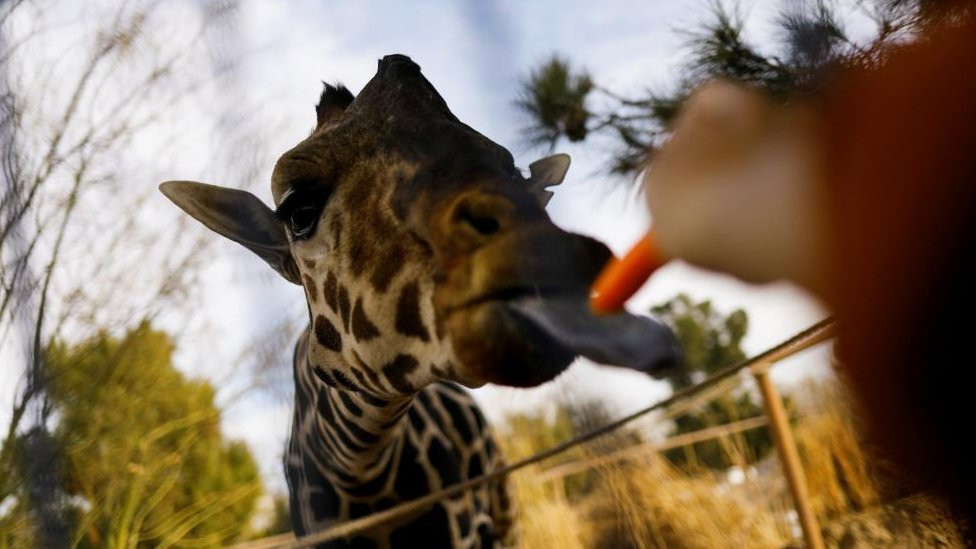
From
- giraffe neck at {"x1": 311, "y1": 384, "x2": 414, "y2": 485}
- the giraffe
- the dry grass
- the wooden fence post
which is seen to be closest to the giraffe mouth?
the giraffe

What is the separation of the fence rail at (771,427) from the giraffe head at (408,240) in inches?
9.4

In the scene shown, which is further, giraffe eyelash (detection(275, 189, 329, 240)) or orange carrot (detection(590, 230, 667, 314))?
giraffe eyelash (detection(275, 189, 329, 240))

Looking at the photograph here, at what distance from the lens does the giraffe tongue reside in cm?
70

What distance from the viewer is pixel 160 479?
3023 millimetres

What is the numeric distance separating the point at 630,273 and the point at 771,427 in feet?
5.50

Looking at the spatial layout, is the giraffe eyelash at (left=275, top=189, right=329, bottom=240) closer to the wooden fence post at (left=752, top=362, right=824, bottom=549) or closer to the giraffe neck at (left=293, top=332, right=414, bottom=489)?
the giraffe neck at (left=293, top=332, right=414, bottom=489)

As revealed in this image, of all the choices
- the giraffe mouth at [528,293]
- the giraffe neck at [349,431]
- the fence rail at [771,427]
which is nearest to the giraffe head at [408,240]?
the giraffe mouth at [528,293]

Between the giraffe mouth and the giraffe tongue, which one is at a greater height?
the giraffe mouth

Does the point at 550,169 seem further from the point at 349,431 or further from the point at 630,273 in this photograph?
the point at 630,273

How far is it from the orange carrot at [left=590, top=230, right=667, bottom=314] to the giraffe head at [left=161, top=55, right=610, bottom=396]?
0.19 meters

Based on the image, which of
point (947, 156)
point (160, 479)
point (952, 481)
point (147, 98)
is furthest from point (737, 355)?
point (160, 479)

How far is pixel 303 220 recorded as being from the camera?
1.21 meters

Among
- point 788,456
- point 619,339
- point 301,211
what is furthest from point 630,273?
point 788,456

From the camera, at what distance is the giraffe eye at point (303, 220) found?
1189mm
